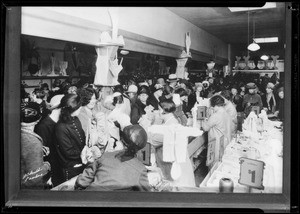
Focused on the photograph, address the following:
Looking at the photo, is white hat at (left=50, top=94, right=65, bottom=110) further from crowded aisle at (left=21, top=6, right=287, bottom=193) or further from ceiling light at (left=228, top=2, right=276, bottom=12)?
ceiling light at (left=228, top=2, right=276, bottom=12)

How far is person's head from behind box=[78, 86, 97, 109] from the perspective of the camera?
1.94m

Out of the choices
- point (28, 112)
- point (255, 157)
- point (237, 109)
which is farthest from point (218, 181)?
point (28, 112)

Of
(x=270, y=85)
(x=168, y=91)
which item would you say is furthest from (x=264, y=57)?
(x=168, y=91)

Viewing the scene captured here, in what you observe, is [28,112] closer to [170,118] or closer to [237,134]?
[170,118]

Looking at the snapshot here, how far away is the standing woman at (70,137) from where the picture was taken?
195 cm

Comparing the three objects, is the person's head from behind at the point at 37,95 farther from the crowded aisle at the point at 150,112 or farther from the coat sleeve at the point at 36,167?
the coat sleeve at the point at 36,167

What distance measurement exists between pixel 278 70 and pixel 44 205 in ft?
5.05

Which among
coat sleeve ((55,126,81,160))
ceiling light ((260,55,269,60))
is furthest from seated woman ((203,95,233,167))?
coat sleeve ((55,126,81,160))

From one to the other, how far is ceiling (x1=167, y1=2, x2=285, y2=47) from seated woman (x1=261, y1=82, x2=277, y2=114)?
249 mm

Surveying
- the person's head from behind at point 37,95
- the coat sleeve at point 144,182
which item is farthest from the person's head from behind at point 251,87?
the person's head from behind at point 37,95

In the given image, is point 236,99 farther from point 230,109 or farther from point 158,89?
point 158,89

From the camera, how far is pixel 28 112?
1.92 metres

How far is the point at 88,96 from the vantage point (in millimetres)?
1959
